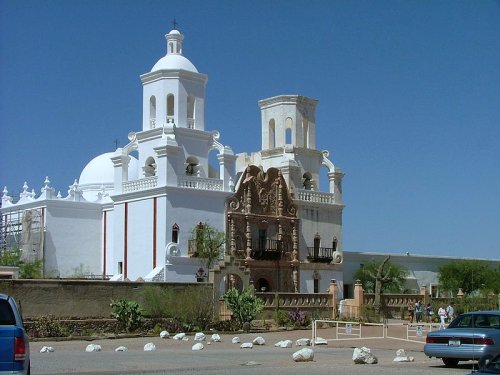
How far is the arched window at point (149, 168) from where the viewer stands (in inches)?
2211

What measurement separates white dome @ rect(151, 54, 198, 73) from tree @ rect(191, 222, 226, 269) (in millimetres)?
10042

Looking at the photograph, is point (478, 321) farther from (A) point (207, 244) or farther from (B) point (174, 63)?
(B) point (174, 63)

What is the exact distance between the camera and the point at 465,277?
229 feet

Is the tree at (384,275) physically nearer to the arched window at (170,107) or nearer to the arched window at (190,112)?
the arched window at (190,112)

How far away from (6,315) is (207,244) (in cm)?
3935

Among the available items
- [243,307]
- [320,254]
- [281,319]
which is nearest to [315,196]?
[320,254]

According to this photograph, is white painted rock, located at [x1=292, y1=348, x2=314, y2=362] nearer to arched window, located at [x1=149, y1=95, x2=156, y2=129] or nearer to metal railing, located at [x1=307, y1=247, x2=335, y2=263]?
arched window, located at [x1=149, y1=95, x2=156, y2=129]

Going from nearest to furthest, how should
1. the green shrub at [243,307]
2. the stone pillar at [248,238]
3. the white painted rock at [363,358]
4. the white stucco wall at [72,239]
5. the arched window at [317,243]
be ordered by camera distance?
the white painted rock at [363,358], the green shrub at [243,307], the stone pillar at [248,238], the white stucco wall at [72,239], the arched window at [317,243]

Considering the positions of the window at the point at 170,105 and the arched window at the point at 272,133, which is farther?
the arched window at the point at 272,133

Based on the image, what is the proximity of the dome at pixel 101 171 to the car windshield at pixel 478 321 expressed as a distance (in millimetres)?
42098

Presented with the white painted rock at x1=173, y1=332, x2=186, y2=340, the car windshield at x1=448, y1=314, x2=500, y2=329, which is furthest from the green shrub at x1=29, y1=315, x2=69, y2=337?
the car windshield at x1=448, y1=314, x2=500, y2=329

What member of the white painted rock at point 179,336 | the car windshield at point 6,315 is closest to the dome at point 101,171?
the white painted rock at point 179,336

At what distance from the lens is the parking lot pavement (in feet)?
66.8

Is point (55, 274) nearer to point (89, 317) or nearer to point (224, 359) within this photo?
point (89, 317)
